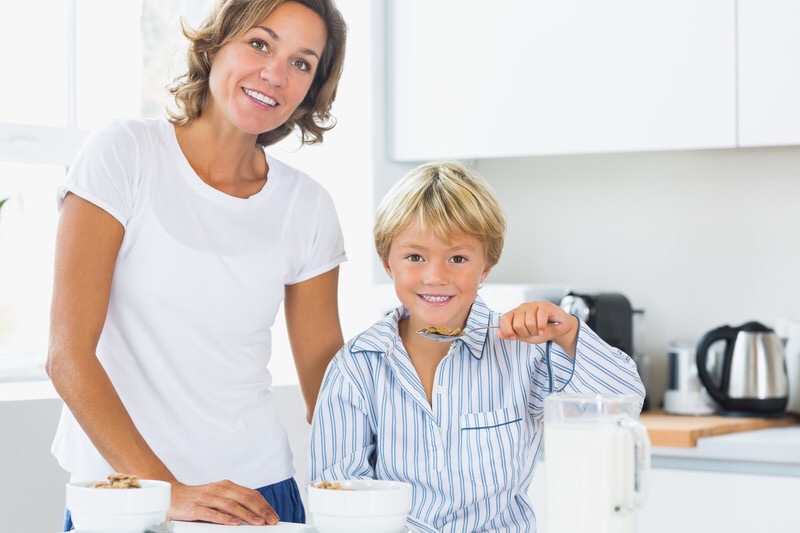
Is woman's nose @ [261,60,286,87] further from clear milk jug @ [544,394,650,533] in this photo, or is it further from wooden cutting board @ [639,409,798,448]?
wooden cutting board @ [639,409,798,448]

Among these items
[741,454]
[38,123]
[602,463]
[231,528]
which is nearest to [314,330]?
[231,528]

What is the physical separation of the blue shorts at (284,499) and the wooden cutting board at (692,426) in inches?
42.0

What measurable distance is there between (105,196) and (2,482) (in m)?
0.76

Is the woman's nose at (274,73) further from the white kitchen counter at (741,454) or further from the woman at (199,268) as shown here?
the white kitchen counter at (741,454)

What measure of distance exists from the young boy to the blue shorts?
0.09 metres

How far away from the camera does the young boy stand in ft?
4.63

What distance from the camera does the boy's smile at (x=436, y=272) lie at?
1446 mm

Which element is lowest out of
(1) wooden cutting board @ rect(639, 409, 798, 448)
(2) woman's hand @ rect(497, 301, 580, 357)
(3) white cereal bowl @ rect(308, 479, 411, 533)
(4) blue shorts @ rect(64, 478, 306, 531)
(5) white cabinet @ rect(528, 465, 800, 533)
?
(5) white cabinet @ rect(528, 465, 800, 533)

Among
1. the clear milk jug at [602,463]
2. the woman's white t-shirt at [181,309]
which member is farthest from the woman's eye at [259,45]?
the clear milk jug at [602,463]

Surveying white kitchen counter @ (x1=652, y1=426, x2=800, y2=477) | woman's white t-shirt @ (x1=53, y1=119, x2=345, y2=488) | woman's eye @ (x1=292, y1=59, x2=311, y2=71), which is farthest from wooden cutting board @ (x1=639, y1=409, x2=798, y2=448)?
woman's eye @ (x1=292, y1=59, x2=311, y2=71)

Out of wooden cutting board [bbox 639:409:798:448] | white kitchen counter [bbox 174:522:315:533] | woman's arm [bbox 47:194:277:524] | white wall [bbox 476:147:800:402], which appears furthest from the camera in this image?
white wall [bbox 476:147:800:402]

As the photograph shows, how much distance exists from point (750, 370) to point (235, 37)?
65.1 inches

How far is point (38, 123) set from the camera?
88.5 inches

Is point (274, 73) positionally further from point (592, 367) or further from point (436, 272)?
point (592, 367)
